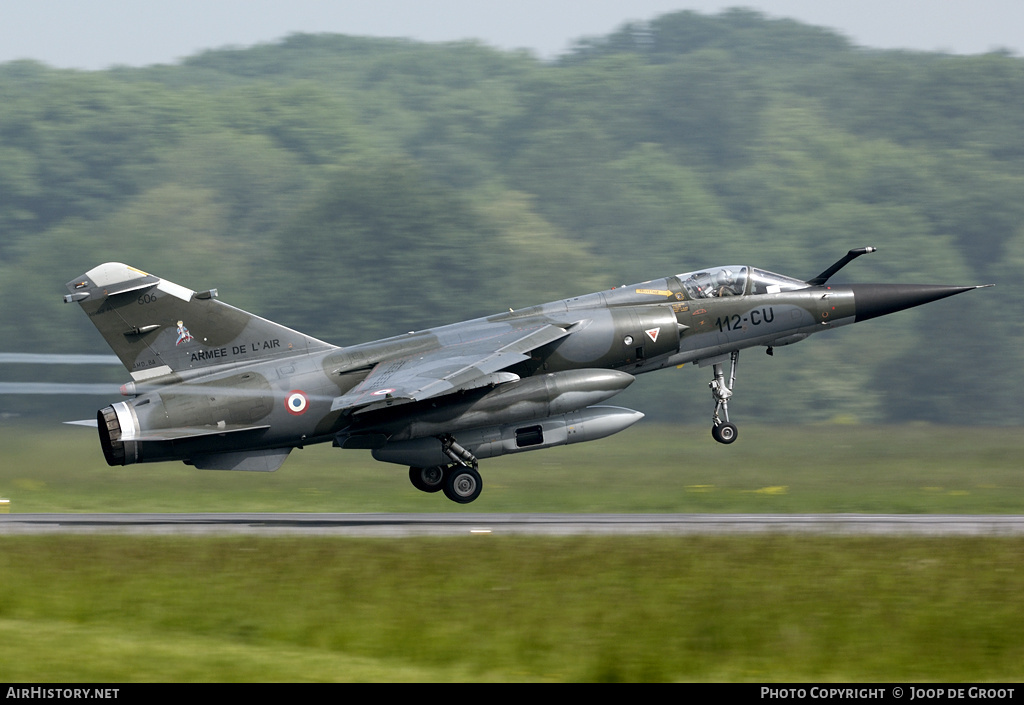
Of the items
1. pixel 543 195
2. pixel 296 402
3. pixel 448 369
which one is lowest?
pixel 296 402

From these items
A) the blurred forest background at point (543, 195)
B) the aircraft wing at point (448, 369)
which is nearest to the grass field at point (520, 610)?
the aircraft wing at point (448, 369)

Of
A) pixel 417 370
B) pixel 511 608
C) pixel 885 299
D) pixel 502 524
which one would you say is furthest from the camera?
pixel 885 299

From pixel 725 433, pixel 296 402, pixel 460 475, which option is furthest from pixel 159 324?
pixel 725 433

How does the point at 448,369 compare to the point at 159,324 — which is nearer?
the point at 448,369

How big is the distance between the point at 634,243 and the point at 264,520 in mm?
51517

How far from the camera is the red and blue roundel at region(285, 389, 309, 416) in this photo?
21688 mm

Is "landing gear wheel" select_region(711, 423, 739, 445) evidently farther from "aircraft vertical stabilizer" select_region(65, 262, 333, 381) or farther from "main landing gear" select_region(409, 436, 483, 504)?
"aircraft vertical stabilizer" select_region(65, 262, 333, 381)

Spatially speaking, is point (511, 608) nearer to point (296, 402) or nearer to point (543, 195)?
point (296, 402)

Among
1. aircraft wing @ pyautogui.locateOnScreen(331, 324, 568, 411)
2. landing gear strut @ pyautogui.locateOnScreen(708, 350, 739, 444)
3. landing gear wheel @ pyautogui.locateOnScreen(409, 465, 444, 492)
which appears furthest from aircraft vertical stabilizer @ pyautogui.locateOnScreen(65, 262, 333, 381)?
landing gear strut @ pyautogui.locateOnScreen(708, 350, 739, 444)

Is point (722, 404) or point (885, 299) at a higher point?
point (885, 299)

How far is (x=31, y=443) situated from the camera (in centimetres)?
3153

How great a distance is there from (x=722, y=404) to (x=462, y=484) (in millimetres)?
5497

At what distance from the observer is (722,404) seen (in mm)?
24266

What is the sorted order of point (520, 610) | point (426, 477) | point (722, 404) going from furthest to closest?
point (722, 404) < point (426, 477) < point (520, 610)
